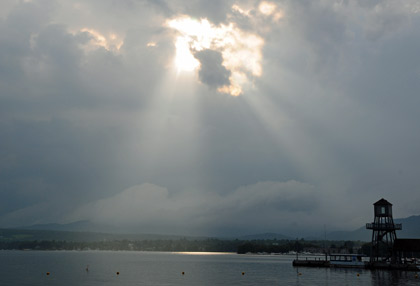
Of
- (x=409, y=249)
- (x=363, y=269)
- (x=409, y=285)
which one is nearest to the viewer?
(x=409, y=285)

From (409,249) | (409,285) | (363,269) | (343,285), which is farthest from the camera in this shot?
(363,269)

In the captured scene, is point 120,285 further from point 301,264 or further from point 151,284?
point 301,264

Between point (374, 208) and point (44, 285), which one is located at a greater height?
point (374, 208)

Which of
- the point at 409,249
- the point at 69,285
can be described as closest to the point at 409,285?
the point at 409,249

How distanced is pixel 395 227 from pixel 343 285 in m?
41.5

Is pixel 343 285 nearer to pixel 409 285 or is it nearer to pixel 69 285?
pixel 409 285

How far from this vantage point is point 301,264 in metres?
174

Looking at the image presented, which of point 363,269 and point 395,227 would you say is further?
point 363,269

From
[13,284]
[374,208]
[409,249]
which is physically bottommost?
[13,284]

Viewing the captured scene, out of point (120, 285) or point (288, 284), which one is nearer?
point (120, 285)

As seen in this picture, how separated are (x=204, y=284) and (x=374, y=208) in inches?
2437

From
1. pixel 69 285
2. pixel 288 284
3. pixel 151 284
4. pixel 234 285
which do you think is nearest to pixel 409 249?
pixel 288 284

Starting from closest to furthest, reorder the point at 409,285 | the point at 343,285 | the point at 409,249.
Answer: the point at 409,285
the point at 343,285
the point at 409,249

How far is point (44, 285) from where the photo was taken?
94438 millimetres
